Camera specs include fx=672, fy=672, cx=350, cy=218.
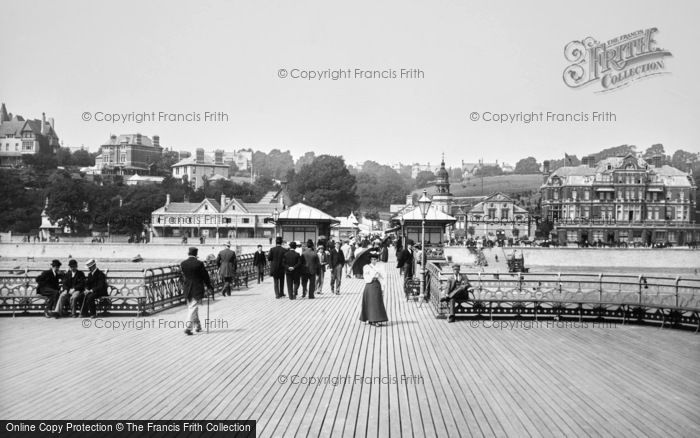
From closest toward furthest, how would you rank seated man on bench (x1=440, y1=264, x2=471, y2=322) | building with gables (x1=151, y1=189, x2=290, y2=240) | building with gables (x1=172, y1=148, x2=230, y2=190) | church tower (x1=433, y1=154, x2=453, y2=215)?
1. seated man on bench (x1=440, y1=264, x2=471, y2=322)
2. building with gables (x1=151, y1=189, x2=290, y2=240)
3. church tower (x1=433, y1=154, x2=453, y2=215)
4. building with gables (x1=172, y1=148, x2=230, y2=190)

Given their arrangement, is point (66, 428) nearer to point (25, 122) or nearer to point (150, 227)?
point (150, 227)

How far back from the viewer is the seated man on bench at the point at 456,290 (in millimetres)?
14250

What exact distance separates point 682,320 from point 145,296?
11416 mm

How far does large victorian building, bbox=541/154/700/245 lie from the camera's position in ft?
290

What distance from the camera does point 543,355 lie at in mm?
10711

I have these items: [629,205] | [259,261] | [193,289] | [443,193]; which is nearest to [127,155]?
[443,193]

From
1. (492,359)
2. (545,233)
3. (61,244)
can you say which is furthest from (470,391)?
(545,233)

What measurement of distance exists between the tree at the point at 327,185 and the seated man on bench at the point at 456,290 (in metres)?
85.3

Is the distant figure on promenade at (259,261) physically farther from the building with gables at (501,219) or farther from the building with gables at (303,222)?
the building with gables at (501,219)

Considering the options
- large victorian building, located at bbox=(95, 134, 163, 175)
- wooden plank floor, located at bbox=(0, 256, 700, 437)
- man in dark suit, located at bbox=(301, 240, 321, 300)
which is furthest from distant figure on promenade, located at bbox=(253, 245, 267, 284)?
large victorian building, located at bbox=(95, 134, 163, 175)

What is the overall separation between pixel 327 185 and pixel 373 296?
8895 cm

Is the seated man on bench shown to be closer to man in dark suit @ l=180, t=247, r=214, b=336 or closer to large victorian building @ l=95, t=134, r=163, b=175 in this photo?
man in dark suit @ l=180, t=247, r=214, b=336

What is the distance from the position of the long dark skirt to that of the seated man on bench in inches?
62.6

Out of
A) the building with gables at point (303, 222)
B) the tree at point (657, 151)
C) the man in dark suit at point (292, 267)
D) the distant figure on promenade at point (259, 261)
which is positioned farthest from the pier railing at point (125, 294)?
the tree at point (657, 151)
